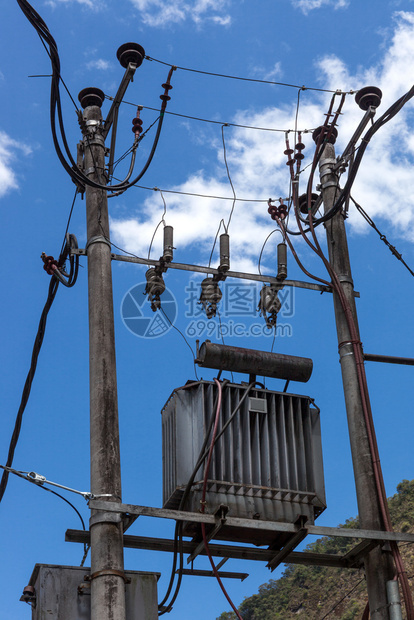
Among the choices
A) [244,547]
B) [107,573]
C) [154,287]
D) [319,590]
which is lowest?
[107,573]

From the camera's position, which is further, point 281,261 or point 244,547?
point 281,261

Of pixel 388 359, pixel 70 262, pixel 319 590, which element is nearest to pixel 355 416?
pixel 388 359

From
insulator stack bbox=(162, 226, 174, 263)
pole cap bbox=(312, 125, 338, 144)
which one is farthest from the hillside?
insulator stack bbox=(162, 226, 174, 263)

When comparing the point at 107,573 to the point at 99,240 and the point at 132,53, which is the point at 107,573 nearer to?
the point at 99,240

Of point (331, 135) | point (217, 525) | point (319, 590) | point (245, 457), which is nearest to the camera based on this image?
point (217, 525)

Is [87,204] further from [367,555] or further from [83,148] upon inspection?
[367,555]

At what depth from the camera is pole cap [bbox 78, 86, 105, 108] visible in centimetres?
1038

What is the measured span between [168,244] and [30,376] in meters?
2.25

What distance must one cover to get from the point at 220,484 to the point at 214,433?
0.49 m

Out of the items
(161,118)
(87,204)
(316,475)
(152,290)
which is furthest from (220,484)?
(161,118)

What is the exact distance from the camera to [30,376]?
407 inches

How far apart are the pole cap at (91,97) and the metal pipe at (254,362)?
3256 millimetres

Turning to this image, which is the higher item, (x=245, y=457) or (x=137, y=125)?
(x=137, y=125)

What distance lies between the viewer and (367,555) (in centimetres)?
882
